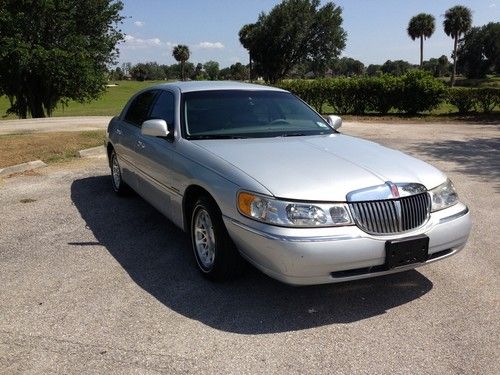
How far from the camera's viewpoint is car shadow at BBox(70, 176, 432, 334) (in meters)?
3.41

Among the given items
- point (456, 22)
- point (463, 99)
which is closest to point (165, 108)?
point (463, 99)

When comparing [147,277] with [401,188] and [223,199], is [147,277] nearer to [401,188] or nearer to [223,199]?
[223,199]

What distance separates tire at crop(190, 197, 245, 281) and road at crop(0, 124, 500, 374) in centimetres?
14

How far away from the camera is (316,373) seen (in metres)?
2.78

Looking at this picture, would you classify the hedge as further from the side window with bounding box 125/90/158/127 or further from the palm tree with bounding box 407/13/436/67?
the palm tree with bounding box 407/13/436/67

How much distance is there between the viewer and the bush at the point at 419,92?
776 inches

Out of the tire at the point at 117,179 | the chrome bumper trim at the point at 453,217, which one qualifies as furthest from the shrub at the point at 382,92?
the chrome bumper trim at the point at 453,217

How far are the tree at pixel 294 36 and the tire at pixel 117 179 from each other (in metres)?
45.4

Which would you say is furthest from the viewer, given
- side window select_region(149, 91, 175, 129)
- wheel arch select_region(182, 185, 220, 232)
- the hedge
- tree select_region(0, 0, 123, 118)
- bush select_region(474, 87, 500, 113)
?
tree select_region(0, 0, 123, 118)

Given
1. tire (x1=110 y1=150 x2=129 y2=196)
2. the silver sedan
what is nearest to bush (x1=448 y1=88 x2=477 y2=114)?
tire (x1=110 y1=150 x2=129 y2=196)

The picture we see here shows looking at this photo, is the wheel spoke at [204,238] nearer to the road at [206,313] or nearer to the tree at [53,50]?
the road at [206,313]

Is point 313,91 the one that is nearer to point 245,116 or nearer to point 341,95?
point 341,95

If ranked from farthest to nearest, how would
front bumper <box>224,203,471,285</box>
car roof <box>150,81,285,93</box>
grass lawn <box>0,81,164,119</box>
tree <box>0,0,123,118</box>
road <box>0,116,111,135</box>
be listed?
grass lawn <box>0,81,164,119</box> < tree <box>0,0,123,118</box> < road <box>0,116,111,135</box> < car roof <box>150,81,285,93</box> < front bumper <box>224,203,471,285</box>

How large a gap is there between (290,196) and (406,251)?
34.3 inches
